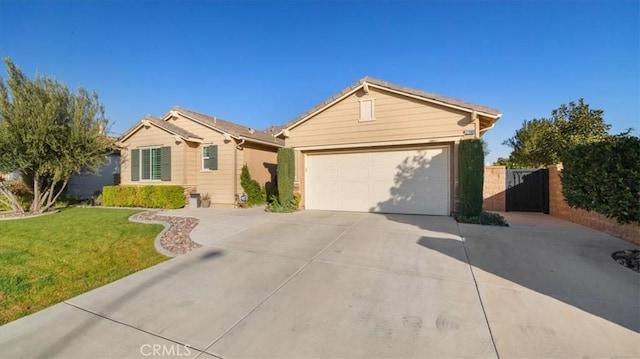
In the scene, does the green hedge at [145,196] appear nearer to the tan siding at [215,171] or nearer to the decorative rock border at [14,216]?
the tan siding at [215,171]

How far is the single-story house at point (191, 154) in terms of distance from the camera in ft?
38.0

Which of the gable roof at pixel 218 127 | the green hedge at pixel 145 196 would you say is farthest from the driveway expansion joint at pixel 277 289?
the green hedge at pixel 145 196

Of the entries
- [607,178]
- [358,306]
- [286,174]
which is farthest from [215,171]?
[607,178]

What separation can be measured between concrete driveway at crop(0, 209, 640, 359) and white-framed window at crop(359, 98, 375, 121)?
17.6 ft

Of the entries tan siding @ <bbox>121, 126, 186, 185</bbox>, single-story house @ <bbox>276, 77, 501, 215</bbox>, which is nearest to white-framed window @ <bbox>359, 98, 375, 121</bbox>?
single-story house @ <bbox>276, 77, 501, 215</bbox>

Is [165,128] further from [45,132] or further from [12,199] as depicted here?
[12,199]

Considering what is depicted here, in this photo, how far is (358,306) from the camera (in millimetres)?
2986

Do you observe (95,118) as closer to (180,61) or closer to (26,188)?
(180,61)

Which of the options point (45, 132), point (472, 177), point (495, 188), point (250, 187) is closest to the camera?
point (472, 177)

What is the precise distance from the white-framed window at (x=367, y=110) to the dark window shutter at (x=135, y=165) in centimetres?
1116

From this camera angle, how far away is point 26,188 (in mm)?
12211

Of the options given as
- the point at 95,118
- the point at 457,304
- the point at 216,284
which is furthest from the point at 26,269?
the point at 95,118

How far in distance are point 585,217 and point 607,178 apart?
12.0 ft

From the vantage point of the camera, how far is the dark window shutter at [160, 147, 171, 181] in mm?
11867
